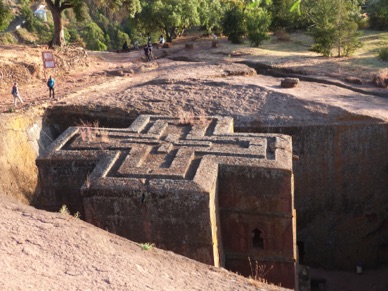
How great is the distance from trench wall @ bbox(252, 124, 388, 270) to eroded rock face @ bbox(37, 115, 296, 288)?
2641 millimetres

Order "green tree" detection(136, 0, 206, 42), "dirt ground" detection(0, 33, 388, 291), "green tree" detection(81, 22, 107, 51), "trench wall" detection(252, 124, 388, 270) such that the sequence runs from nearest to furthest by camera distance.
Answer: "dirt ground" detection(0, 33, 388, 291), "trench wall" detection(252, 124, 388, 270), "green tree" detection(136, 0, 206, 42), "green tree" detection(81, 22, 107, 51)

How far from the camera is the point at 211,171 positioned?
22.4 ft

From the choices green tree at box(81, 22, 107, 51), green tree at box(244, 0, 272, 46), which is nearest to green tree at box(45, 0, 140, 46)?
green tree at box(244, 0, 272, 46)

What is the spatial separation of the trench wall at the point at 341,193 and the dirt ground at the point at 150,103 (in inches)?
13.3

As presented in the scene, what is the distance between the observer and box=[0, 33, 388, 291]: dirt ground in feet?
14.9

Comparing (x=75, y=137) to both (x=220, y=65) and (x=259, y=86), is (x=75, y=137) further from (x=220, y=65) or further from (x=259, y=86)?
(x=220, y=65)

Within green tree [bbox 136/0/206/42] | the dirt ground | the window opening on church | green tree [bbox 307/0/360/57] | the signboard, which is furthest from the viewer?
green tree [bbox 136/0/206/42]

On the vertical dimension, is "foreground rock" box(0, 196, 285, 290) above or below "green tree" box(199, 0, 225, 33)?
below

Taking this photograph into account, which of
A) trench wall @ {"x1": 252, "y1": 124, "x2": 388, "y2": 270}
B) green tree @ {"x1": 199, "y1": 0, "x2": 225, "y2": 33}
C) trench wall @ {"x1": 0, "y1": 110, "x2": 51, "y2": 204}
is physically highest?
green tree @ {"x1": 199, "y1": 0, "x2": 225, "y2": 33}

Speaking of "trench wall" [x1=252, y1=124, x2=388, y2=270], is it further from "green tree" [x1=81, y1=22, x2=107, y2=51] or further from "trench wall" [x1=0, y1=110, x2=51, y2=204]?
"green tree" [x1=81, y1=22, x2=107, y2=51]

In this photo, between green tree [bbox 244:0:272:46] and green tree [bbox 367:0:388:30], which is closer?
green tree [bbox 244:0:272:46]

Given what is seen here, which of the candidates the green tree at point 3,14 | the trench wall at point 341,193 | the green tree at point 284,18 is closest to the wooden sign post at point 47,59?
the green tree at point 3,14

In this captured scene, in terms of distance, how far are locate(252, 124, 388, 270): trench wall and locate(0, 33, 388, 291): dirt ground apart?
1.11ft

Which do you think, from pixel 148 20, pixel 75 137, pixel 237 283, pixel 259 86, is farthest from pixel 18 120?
pixel 148 20
